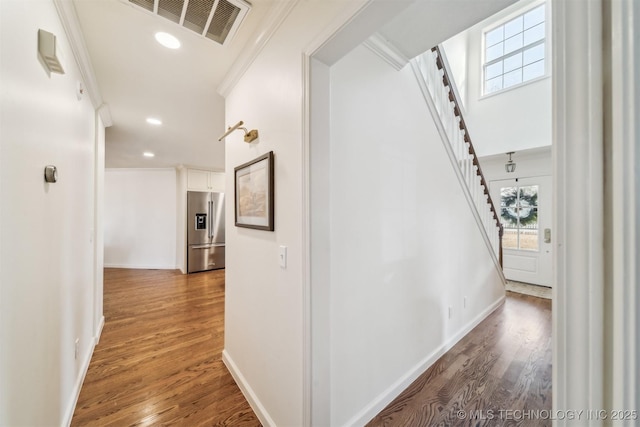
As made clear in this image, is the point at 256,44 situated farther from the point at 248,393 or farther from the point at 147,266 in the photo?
the point at 147,266

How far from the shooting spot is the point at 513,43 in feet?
14.5

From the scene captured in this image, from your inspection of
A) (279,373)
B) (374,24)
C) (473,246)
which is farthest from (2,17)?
(473,246)

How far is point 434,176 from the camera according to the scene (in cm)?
210

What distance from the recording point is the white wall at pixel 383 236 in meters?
1.37

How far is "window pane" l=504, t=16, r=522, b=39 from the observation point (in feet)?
14.3

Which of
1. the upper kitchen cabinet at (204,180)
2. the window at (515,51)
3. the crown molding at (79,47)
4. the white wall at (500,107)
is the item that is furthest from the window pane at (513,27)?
the upper kitchen cabinet at (204,180)

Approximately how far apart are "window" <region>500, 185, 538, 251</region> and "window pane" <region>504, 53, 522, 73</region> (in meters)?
2.11

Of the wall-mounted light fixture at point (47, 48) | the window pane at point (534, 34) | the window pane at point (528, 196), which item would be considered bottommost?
the window pane at point (528, 196)

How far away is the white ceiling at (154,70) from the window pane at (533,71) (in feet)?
15.8

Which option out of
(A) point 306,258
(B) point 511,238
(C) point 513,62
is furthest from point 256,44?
(B) point 511,238

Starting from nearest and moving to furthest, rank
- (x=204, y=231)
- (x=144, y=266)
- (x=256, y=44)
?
(x=256, y=44) → (x=204, y=231) → (x=144, y=266)

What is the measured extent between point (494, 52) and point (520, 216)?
3095 mm

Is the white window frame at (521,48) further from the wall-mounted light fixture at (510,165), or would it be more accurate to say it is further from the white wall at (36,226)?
the white wall at (36,226)

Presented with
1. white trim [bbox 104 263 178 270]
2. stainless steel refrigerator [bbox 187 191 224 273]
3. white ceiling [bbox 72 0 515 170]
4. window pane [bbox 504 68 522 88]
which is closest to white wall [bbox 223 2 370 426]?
white ceiling [bbox 72 0 515 170]
